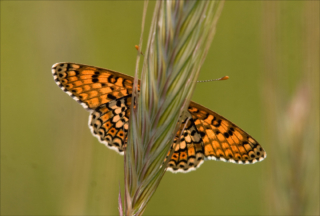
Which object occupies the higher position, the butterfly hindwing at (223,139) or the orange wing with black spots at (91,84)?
the orange wing with black spots at (91,84)

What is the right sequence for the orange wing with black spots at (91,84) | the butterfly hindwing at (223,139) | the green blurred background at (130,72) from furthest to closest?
1. the orange wing with black spots at (91,84)
2. the butterfly hindwing at (223,139)
3. the green blurred background at (130,72)

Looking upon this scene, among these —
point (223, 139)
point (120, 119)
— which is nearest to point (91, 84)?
point (120, 119)

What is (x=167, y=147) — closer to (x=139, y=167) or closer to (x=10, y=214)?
(x=139, y=167)

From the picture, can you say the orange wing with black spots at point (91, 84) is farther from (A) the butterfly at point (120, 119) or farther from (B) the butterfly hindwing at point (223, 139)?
(B) the butterfly hindwing at point (223, 139)

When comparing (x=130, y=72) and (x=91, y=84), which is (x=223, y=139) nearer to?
(x=91, y=84)

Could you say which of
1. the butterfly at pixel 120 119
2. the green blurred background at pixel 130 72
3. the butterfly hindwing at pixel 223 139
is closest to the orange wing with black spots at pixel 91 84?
the butterfly at pixel 120 119

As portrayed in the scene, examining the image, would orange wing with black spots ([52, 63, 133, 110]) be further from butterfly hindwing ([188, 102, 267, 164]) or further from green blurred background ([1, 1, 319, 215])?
butterfly hindwing ([188, 102, 267, 164])
